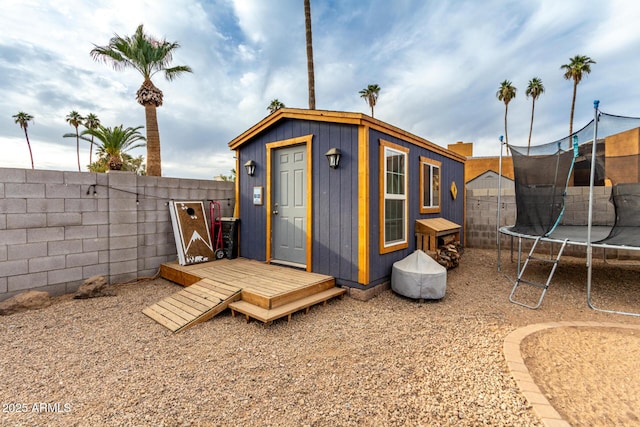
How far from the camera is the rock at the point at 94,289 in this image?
3688 mm

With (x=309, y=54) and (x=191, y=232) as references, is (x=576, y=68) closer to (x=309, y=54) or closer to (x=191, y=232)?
(x=309, y=54)

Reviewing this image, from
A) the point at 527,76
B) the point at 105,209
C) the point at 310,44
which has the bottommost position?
the point at 105,209

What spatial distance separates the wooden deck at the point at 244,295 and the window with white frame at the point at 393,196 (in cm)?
115

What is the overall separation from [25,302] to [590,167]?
795cm

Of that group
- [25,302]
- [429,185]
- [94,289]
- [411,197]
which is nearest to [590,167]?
[429,185]

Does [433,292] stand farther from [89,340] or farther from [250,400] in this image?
[89,340]

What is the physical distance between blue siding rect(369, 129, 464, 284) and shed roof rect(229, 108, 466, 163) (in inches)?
3.6

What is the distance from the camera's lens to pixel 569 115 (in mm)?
18219

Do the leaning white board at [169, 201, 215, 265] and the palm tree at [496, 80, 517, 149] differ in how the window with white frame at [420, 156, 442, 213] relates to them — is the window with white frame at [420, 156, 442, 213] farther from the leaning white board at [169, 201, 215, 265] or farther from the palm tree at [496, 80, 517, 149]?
the palm tree at [496, 80, 517, 149]

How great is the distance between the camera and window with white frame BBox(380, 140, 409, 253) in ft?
12.9

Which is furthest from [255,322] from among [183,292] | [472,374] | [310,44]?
[310,44]

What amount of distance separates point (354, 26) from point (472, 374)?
28.2ft

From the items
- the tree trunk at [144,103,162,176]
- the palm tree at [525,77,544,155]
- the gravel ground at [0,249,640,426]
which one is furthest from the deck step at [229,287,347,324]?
the palm tree at [525,77,544,155]

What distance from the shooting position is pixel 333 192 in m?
3.89
